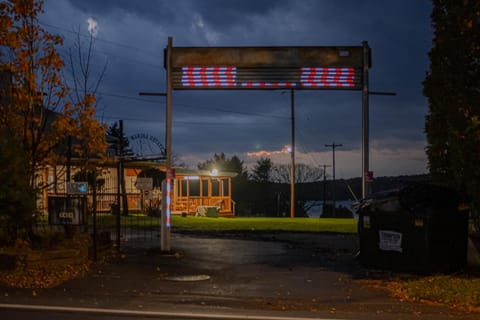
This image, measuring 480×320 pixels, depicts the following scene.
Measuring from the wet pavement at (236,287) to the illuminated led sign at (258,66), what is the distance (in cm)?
429

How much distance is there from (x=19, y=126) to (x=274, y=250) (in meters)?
7.44

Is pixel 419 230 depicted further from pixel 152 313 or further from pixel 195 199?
pixel 195 199

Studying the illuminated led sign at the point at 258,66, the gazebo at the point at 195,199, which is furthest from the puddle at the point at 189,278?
the gazebo at the point at 195,199

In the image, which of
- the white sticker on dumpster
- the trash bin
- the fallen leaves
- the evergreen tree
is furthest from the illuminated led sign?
the fallen leaves

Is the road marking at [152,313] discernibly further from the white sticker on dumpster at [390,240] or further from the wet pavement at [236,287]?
the white sticker on dumpster at [390,240]

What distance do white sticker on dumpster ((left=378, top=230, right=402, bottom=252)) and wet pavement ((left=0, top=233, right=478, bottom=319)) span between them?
56 cm

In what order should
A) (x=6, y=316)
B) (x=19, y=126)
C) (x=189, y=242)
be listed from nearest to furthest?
(x=6, y=316) → (x=19, y=126) → (x=189, y=242)

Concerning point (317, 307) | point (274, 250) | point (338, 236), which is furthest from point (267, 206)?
point (317, 307)

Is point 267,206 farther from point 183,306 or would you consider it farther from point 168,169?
point 183,306

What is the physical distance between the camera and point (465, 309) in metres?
8.95

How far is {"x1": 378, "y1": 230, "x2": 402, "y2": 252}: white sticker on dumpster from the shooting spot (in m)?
12.5

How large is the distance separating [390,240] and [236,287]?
11.5 ft

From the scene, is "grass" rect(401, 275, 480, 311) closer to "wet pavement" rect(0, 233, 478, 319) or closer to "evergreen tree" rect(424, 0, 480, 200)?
"wet pavement" rect(0, 233, 478, 319)

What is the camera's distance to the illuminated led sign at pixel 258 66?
15719 mm
